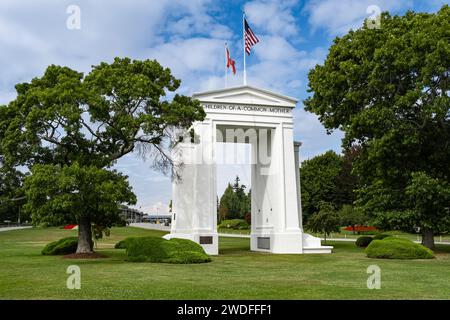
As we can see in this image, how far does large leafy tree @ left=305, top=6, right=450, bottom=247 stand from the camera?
2641 cm

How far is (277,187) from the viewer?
32.8m

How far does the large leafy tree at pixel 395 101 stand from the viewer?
26.4 meters

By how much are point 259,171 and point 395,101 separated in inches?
448

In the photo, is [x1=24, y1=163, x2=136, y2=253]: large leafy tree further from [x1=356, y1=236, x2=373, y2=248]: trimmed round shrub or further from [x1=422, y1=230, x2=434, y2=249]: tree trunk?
[x1=356, y1=236, x2=373, y2=248]: trimmed round shrub

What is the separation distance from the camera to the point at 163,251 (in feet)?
69.5

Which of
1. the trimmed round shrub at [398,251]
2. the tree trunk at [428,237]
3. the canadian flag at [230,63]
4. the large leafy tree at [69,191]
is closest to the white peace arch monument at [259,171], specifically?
the canadian flag at [230,63]

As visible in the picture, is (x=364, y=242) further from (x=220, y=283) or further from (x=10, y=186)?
(x=10, y=186)

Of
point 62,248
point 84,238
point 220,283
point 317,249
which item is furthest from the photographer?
point 317,249

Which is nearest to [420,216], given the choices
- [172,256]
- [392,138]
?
[392,138]

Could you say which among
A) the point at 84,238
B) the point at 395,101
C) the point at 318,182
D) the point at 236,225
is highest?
the point at 395,101

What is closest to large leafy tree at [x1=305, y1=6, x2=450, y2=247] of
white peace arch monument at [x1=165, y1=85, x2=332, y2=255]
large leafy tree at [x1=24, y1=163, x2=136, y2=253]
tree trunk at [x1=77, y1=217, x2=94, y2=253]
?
white peace arch monument at [x1=165, y1=85, x2=332, y2=255]

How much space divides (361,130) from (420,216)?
6.51 m

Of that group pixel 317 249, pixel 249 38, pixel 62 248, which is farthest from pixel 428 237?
pixel 62 248

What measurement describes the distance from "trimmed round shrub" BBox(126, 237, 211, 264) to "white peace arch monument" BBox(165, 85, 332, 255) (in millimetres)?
7433
